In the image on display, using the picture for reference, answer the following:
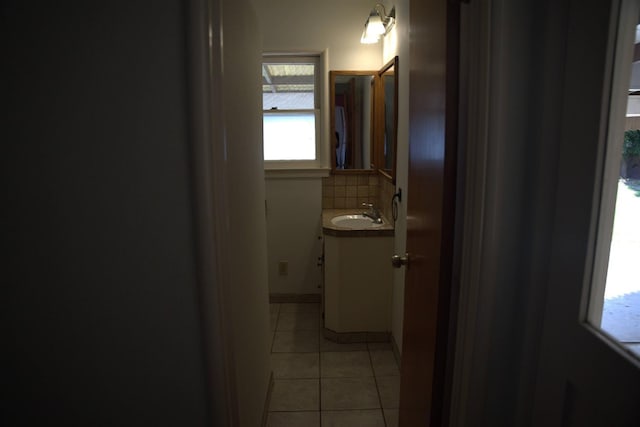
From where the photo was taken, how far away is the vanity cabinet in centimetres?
269

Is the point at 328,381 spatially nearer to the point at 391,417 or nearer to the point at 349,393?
the point at 349,393

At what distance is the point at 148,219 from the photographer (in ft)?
3.29

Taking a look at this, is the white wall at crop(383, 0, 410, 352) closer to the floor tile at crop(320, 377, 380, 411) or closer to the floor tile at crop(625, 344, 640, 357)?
the floor tile at crop(320, 377, 380, 411)

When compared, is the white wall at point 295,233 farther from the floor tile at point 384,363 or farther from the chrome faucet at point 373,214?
the floor tile at point 384,363

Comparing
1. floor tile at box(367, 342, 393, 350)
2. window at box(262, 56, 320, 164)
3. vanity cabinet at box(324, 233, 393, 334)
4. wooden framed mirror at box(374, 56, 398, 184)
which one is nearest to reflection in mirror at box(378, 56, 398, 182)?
wooden framed mirror at box(374, 56, 398, 184)

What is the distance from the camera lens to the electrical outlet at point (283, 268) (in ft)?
11.6

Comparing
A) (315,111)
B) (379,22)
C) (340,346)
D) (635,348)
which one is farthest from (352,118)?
(635,348)

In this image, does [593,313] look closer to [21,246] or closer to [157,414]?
[157,414]

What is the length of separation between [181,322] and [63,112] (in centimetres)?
62

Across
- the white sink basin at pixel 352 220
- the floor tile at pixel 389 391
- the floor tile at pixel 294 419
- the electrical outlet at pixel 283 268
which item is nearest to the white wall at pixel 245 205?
the floor tile at pixel 294 419

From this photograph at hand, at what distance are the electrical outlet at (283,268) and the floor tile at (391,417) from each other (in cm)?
168

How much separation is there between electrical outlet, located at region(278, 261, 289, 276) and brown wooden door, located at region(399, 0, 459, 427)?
6.59ft

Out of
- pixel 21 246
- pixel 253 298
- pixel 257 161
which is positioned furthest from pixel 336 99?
pixel 21 246

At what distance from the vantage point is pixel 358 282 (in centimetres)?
274
